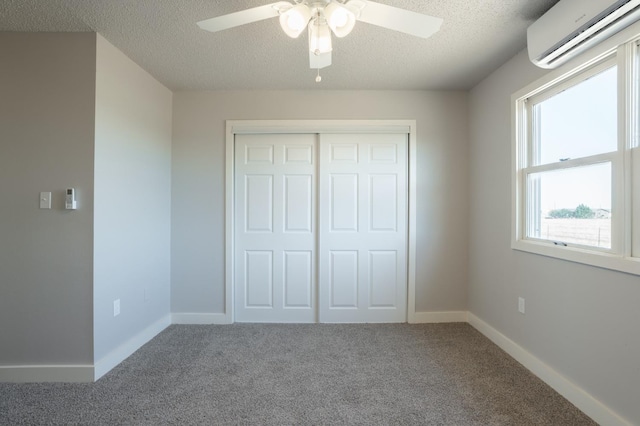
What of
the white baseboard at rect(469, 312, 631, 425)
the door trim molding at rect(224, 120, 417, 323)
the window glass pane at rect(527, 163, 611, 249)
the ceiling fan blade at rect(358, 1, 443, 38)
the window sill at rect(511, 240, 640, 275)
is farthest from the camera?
the door trim molding at rect(224, 120, 417, 323)

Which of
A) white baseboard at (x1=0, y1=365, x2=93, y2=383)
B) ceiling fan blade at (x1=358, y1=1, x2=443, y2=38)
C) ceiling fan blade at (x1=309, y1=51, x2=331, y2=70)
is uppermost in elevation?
ceiling fan blade at (x1=358, y1=1, x2=443, y2=38)

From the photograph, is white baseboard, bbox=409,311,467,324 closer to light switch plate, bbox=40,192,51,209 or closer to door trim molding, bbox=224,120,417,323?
door trim molding, bbox=224,120,417,323

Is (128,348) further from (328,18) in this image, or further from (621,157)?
(621,157)

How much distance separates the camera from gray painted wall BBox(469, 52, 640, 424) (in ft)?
5.01

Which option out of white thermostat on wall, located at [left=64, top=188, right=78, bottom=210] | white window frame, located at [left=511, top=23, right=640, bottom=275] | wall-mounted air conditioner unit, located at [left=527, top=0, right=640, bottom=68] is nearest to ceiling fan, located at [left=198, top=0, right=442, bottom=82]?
wall-mounted air conditioner unit, located at [left=527, top=0, right=640, bottom=68]

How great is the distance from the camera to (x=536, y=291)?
6.94ft

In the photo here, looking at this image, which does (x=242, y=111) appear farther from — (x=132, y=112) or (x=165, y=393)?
(x=165, y=393)

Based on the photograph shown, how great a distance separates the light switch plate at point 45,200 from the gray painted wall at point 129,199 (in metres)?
0.30

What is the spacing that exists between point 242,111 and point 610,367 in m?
3.31

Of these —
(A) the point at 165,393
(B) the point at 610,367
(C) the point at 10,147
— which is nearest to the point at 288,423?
(A) the point at 165,393

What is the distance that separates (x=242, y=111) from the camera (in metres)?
3.02

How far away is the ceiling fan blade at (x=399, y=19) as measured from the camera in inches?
51.6

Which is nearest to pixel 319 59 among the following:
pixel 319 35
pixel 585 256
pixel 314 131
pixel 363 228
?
pixel 319 35

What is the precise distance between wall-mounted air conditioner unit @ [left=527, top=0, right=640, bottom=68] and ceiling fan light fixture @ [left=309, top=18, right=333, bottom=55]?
4.22 feet
